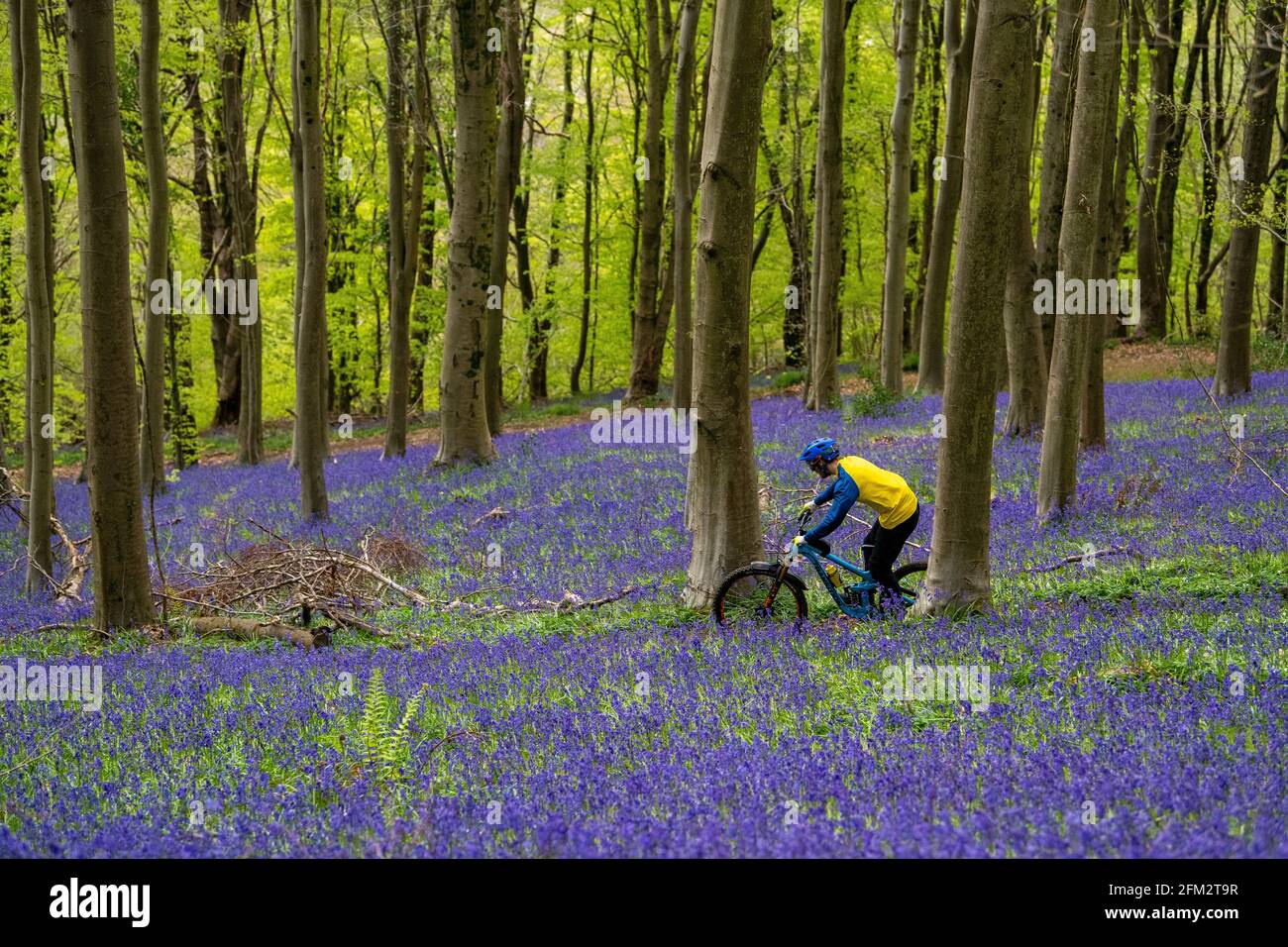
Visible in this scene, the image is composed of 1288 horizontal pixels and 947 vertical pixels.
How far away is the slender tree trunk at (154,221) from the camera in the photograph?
49.0 feet

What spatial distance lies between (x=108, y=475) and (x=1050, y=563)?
339 inches

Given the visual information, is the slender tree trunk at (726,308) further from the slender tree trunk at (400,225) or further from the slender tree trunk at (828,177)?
the slender tree trunk at (400,225)

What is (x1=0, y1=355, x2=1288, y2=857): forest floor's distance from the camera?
4.41 m

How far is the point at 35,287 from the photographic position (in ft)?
41.0

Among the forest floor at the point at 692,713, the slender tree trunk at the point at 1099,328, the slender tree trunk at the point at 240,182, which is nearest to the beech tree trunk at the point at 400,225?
the slender tree trunk at the point at 240,182

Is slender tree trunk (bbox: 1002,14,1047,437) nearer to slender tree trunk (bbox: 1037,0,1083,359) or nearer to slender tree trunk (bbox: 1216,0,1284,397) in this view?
slender tree trunk (bbox: 1037,0,1083,359)

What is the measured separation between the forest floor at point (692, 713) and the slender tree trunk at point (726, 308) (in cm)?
88

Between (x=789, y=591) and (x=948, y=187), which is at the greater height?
(x=948, y=187)

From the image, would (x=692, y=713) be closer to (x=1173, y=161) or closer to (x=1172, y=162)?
(x=1173, y=161)

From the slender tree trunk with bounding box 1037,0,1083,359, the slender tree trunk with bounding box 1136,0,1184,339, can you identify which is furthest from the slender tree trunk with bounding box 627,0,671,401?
the slender tree trunk with bounding box 1136,0,1184,339

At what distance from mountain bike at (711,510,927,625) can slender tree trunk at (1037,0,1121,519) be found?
3.20m

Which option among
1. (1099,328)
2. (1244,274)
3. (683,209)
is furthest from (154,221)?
(1244,274)

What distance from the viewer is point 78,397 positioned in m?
37.1

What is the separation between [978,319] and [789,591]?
2.78 meters
